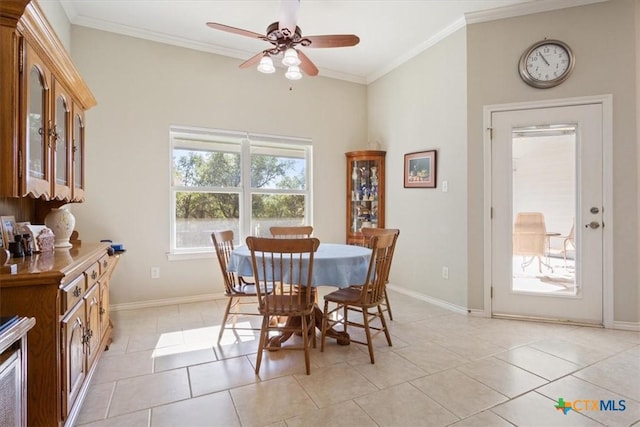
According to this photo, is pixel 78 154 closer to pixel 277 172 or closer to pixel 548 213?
pixel 277 172

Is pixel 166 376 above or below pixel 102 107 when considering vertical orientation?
below

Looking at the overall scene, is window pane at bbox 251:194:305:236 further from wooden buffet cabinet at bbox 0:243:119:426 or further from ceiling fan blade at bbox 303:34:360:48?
wooden buffet cabinet at bbox 0:243:119:426

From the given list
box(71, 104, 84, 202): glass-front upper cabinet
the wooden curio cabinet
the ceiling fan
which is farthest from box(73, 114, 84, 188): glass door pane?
the wooden curio cabinet

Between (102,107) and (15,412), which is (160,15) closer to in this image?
(102,107)

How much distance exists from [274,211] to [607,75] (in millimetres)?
3713

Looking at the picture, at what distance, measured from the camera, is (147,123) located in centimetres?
356

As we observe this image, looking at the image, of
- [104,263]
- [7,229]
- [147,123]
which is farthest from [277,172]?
[7,229]

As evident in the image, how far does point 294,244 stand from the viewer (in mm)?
2104

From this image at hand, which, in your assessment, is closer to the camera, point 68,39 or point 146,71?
point 68,39

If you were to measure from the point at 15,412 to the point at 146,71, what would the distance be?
11.4 feet

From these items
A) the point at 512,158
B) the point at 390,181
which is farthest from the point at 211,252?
the point at 512,158

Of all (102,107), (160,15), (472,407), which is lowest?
(472,407)

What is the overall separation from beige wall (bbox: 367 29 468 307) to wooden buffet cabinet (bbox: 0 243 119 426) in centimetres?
329

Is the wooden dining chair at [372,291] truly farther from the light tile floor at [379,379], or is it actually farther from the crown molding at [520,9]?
the crown molding at [520,9]
